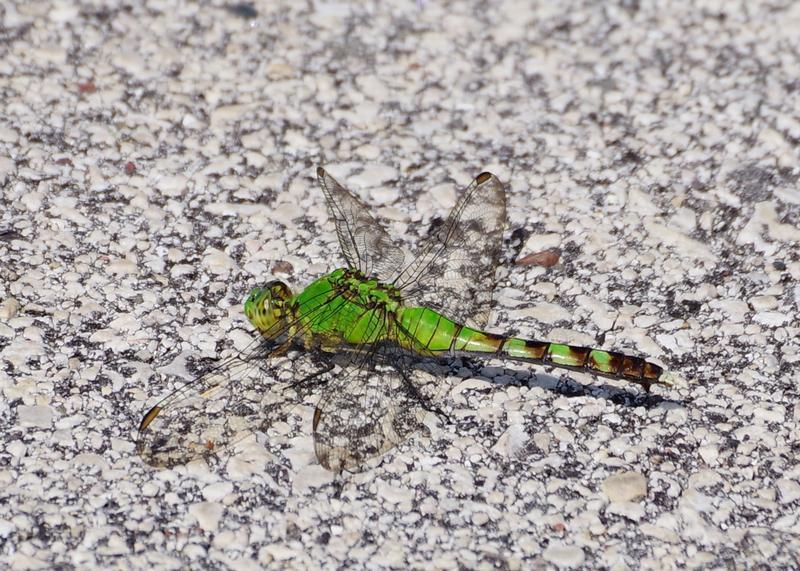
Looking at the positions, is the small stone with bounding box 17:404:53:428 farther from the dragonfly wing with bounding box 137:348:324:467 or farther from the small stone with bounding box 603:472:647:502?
the small stone with bounding box 603:472:647:502

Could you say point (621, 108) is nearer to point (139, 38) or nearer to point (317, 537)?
point (139, 38)

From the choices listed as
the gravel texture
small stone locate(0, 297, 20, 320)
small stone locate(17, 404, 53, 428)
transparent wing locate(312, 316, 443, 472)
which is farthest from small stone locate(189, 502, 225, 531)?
small stone locate(0, 297, 20, 320)

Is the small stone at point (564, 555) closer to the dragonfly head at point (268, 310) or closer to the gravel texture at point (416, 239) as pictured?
the gravel texture at point (416, 239)

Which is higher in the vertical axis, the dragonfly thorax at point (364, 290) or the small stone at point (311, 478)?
the dragonfly thorax at point (364, 290)

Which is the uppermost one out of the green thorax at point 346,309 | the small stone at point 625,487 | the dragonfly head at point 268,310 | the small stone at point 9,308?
the small stone at point 9,308

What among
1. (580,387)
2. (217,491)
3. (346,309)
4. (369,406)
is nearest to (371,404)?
(369,406)

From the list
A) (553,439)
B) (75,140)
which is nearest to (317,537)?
(553,439)

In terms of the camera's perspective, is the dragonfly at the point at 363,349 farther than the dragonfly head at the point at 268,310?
No

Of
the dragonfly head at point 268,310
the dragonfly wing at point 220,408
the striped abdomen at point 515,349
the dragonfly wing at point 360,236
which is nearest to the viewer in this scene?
the dragonfly wing at point 220,408

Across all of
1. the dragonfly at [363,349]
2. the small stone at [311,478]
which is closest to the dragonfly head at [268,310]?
the dragonfly at [363,349]
